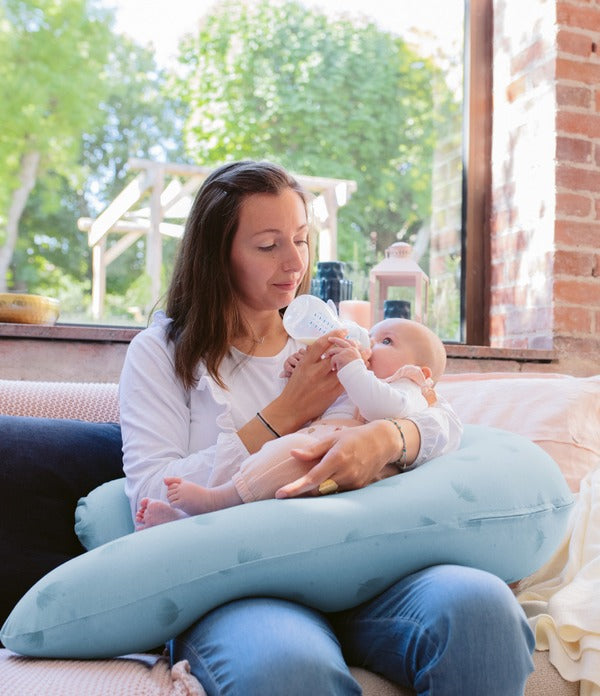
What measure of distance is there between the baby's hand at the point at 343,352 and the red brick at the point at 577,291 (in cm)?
124

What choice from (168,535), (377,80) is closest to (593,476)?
(168,535)

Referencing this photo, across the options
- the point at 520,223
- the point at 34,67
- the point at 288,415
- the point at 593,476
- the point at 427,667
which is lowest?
the point at 427,667

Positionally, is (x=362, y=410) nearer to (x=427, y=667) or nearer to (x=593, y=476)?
(x=427, y=667)

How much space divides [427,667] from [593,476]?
799 millimetres

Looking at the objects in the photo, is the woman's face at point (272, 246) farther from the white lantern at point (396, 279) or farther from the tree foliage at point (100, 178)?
the tree foliage at point (100, 178)

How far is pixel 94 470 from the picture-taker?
1586 mm

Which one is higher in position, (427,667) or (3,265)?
(3,265)

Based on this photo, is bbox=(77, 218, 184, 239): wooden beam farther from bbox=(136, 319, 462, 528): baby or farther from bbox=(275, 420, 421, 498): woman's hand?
bbox=(275, 420, 421, 498): woman's hand

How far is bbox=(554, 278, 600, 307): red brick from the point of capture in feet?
8.29

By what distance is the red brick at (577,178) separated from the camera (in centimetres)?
254

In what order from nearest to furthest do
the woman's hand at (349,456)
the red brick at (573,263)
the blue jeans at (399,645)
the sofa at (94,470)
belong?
the blue jeans at (399,645) → the sofa at (94,470) → the woman's hand at (349,456) → the red brick at (573,263)

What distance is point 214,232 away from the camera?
158 centimetres

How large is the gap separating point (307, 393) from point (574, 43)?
1704 millimetres

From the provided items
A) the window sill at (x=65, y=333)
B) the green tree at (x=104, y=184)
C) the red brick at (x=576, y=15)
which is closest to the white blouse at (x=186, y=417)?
the window sill at (x=65, y=333)
